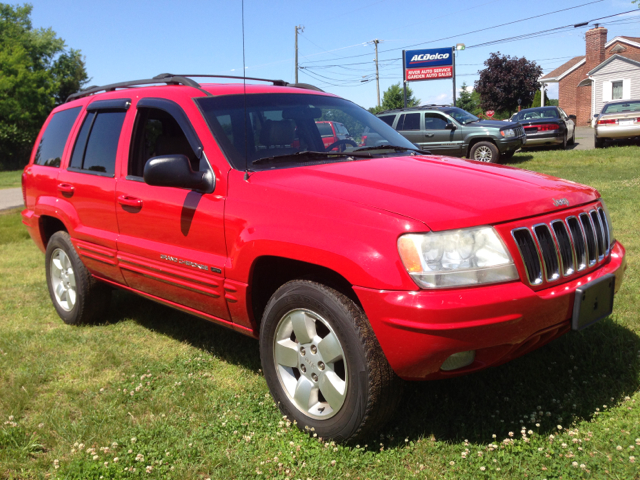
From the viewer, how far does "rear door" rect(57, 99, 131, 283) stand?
4230mm

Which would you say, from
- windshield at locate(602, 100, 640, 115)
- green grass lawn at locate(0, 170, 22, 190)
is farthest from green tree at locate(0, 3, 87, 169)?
windshield at locate(602, 100, 640, 115)

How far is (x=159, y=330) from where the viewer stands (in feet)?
16.0

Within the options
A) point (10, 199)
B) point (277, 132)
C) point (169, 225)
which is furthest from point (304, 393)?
point (10, 199)

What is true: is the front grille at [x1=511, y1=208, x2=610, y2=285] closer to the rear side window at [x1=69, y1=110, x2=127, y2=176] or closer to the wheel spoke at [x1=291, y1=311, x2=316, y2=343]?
the wheel spoke at [x1=291, y1=311, x2=316, y2=343]

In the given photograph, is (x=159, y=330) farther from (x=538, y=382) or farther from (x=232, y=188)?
(x=538, y=382)

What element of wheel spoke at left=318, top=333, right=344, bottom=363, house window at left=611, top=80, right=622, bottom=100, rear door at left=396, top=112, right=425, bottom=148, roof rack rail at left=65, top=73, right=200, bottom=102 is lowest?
wheel spoke at left=318, top=333, right=344, bottom=363

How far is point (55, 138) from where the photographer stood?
204 inches

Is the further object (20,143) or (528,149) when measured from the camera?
(20,143)

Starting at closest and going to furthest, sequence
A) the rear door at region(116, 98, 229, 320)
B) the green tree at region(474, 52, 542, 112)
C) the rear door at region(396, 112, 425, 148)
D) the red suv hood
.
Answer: the red suv hood, the rear door at region(116, 98, 229, 320), the rear door at region(396, 112, 425, 148), the green tree at region(474, 52, 542, 112)

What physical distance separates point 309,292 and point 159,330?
2.50 m

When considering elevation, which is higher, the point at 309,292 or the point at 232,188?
the point at 232,188

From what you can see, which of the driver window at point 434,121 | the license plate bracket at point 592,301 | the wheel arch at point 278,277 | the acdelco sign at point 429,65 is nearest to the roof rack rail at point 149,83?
the wheel arch at point 278,277

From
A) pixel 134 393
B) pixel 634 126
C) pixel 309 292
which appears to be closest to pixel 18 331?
pixel 134 393

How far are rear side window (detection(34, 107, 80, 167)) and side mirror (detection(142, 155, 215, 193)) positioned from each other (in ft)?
6.95
